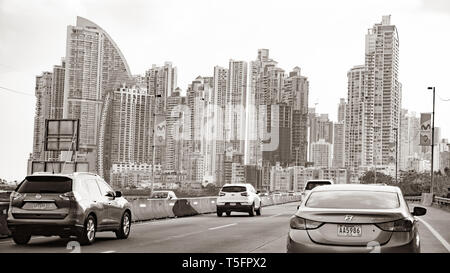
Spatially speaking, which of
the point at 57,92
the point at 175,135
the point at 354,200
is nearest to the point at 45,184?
the point at 354,200

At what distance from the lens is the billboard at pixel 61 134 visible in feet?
110

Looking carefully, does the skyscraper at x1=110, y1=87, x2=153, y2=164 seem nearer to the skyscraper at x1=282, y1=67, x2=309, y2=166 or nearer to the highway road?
the highway road

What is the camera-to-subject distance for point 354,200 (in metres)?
9.11

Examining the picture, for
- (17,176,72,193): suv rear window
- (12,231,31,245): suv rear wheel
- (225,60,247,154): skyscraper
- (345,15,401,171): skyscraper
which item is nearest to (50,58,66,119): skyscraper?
(345,15,401,171): skyscraper

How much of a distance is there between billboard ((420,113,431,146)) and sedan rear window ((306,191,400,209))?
37.1 metres

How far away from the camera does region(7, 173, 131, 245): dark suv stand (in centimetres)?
1416

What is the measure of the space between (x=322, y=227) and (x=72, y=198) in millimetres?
7416

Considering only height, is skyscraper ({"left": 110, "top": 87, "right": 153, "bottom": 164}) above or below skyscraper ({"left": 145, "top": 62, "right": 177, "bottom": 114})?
below

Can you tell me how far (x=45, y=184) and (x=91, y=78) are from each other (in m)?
41.2

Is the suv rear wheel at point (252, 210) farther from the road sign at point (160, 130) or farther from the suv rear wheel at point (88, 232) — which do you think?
the road sign at point (160, 130)

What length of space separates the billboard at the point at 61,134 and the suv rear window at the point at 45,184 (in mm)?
19183

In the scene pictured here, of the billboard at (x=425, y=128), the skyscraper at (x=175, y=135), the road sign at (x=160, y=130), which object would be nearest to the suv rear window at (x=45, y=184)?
the road sign at (x=160, y=130)

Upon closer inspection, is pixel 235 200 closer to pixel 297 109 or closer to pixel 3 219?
pixel 3 219
